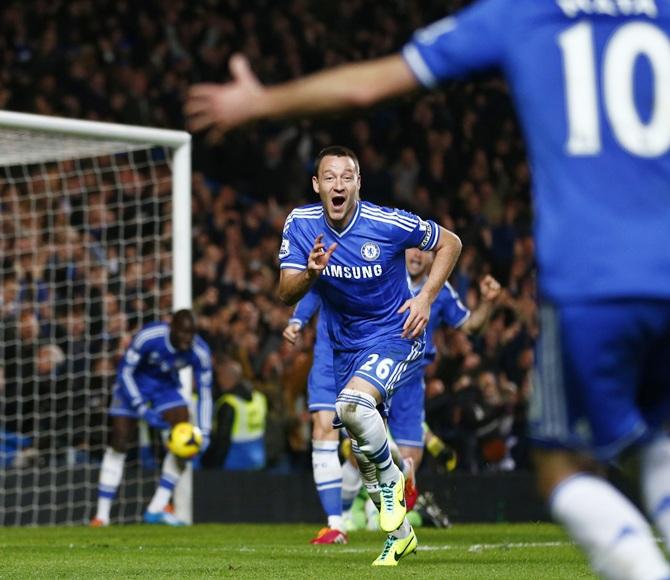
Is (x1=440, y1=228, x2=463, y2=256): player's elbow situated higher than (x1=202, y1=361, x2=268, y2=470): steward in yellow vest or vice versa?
(x1=440, y1=228, x2=463, y2=256): player's elbow

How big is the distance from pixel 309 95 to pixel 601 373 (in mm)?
973

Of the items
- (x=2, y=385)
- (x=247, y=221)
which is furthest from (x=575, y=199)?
(x=247, y=221)

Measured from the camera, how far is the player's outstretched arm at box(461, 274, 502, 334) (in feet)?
31.4

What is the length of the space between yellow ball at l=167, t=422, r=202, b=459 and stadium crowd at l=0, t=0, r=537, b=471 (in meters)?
1.63

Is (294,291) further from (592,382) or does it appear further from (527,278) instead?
(527,278)

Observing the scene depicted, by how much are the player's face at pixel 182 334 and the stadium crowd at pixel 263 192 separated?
Answer: 1629 mm

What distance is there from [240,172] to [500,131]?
417 cm

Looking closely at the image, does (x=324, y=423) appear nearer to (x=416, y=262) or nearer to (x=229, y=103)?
(x=416, y=262)

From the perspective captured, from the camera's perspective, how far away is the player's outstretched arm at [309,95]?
3678 mm

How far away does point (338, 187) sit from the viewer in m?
8.67

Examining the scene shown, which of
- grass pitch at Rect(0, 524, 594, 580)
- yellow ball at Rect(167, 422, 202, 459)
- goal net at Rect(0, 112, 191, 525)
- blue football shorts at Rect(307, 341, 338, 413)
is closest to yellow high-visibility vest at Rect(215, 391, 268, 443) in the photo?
goal net at Rect(0, 112, 191, 525)

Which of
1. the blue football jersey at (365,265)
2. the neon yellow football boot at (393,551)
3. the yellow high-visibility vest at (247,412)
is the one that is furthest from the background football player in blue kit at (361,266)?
the yellow high-visibility vest at (247,412)

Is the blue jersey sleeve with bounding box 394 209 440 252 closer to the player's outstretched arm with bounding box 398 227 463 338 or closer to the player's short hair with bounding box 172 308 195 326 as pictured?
the player's outstretched arm with bounding box 398 227 463 338

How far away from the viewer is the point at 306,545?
10.3m
